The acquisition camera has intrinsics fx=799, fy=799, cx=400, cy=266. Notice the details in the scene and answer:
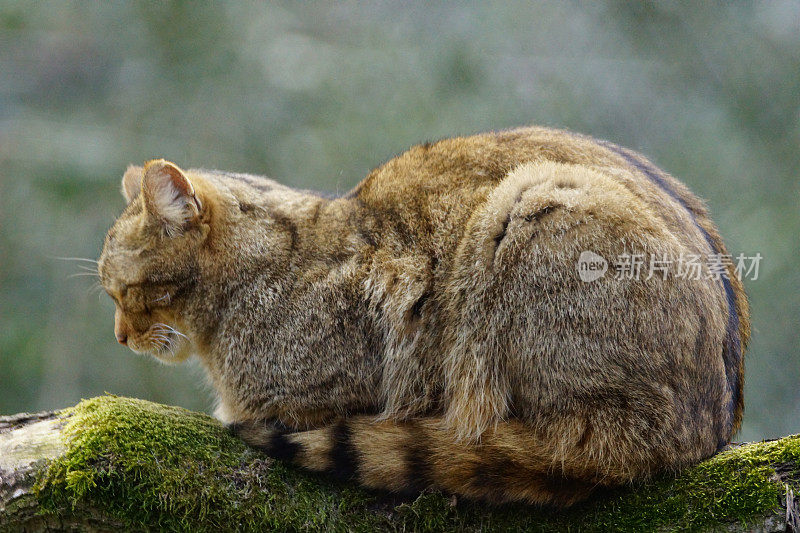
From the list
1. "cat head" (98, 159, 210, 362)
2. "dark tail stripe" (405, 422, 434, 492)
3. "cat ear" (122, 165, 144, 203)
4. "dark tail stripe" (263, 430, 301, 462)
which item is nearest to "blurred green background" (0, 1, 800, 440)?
"cat ear" (122, 165, 144, 203)

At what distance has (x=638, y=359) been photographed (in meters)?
3.17

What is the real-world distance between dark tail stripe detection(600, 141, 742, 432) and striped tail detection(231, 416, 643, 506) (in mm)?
738

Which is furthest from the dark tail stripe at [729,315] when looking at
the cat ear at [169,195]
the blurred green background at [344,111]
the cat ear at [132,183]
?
the blurred green background at [344,111]

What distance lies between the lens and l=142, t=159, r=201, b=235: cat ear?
3.75m

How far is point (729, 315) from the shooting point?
139 inches

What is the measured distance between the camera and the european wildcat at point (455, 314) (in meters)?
3.19

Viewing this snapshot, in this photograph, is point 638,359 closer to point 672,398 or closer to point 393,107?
point 672,398

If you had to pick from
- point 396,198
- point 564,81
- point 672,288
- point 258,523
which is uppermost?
point 564,81

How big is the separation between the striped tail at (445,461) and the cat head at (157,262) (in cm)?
89

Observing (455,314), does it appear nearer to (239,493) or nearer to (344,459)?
(344,459)

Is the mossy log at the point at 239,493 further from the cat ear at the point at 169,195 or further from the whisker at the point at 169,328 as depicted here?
the cat ear at the point at 169,195

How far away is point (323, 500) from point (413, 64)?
7055mm

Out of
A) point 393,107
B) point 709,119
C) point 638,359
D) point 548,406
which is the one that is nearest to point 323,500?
point 548,406

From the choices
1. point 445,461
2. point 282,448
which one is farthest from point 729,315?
point 282,448
